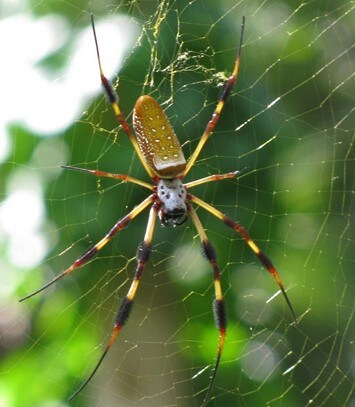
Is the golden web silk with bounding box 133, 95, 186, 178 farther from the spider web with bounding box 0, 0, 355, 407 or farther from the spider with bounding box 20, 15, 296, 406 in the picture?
the spider web with bounding box 0, 0, 355, 407

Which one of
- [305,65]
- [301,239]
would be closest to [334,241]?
[301,239]

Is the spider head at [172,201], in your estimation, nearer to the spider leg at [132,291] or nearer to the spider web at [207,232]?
the spider leg at [132,291]

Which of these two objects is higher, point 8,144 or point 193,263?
point 8,144

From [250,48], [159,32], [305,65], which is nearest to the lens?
[159,32]

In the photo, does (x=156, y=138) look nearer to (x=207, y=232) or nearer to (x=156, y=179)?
(x=156, y=179)

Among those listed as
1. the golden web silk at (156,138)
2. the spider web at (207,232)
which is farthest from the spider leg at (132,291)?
the spider web at (207,232)

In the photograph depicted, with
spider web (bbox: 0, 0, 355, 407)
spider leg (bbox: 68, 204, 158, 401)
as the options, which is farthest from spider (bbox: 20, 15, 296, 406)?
spider web (bbox: 0, 0, 355, 407)

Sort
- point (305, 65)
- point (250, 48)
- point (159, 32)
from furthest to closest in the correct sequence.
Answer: point (305, 65) < point (250, 48) < point (159, 32)

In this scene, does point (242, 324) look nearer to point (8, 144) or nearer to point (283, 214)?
point (283, 214)
